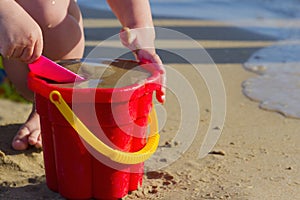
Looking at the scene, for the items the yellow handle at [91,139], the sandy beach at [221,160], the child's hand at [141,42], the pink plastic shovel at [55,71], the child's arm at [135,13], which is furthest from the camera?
the child's arm at [135,13]

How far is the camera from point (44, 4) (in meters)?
2.21

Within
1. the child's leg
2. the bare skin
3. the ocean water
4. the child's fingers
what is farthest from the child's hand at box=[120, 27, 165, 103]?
the ocean water

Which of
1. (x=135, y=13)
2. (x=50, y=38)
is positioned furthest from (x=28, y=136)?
(x=135, y=13)

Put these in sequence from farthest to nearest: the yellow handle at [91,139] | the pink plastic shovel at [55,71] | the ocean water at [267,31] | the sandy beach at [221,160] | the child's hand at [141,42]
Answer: the ocean water at [267,31] → the child's hand at [141,42] → the sandy beach at [221,160] → the pink plastic shovel at [55,71] → the yellow handle at [91,139]

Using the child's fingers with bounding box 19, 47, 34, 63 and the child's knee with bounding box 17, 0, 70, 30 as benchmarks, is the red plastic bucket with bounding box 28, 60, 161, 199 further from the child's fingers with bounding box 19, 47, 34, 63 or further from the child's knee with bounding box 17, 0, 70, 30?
the child's knee with bounding box 17, 0, 70, 30

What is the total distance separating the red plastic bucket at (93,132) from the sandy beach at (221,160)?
9 cm

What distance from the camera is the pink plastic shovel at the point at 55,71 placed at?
5.91 feet

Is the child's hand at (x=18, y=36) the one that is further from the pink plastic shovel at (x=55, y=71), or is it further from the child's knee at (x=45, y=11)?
the child's knee at (x=45, y=11)

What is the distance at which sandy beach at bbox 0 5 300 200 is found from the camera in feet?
6.36

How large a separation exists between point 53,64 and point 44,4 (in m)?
0.48

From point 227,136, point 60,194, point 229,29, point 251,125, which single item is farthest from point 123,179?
point 229,29

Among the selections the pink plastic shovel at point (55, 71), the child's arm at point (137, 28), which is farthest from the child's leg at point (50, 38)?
the pink plastic shovel at point (55, 71)

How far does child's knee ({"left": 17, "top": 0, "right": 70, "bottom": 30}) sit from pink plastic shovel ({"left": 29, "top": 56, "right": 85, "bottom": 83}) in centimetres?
43

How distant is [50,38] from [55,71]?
470mm
